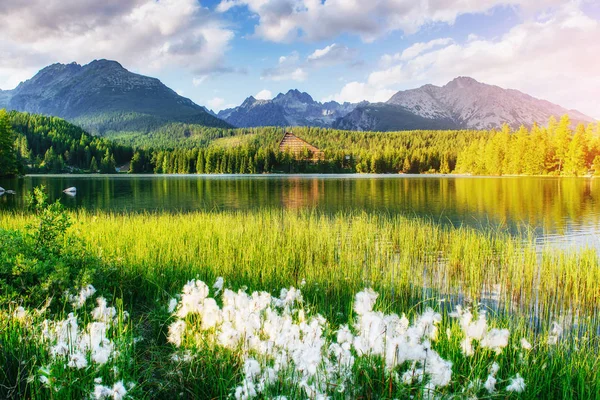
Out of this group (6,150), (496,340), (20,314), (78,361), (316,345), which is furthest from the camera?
(6,150)

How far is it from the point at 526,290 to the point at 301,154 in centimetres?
16162

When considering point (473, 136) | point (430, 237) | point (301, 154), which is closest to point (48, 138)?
point (301, 154)

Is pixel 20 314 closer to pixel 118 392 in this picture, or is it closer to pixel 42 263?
pixel 42 263

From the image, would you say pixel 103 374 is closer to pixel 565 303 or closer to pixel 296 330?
pixel 296 330

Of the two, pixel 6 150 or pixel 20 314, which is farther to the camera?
pixel 6 150

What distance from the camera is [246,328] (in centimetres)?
361

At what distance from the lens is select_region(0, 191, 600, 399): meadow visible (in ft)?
10.6

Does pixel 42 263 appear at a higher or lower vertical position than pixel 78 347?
higher

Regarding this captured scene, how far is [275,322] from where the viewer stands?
11.8 ft

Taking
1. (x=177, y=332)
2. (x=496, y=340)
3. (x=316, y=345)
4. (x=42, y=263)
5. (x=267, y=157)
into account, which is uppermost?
(x=267, y=157)

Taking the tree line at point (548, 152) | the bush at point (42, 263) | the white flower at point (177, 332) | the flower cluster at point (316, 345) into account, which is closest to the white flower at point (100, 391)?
the flower cluster at point (316, 345)

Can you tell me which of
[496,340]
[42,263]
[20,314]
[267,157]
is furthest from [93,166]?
[496,340]

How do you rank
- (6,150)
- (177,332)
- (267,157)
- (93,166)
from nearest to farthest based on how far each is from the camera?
1. (177,332)
2. (6,150)
3. (93,166)
4. (267,157)

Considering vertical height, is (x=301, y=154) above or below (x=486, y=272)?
above
